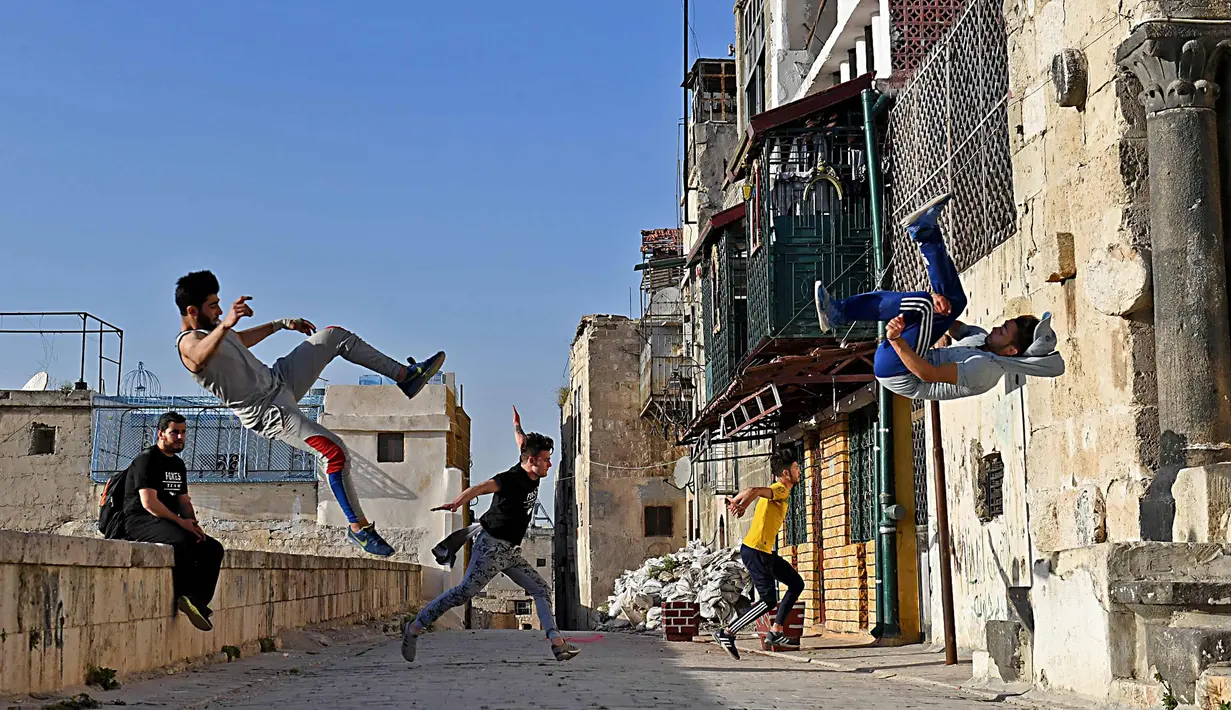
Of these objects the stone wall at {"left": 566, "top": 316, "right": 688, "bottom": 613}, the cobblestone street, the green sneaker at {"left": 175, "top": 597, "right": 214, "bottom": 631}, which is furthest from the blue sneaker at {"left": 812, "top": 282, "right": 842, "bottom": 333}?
the stone wall at {"left": 566, "top": 316, "right": 688, "bottom": 613}

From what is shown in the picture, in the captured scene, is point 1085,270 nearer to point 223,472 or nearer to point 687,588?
point 687,588

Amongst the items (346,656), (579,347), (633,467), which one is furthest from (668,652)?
(579,347)

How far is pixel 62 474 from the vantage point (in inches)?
1526

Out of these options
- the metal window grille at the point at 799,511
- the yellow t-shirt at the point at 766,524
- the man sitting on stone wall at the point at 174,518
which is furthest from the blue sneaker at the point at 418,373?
the metal window grille at the point at 799,511

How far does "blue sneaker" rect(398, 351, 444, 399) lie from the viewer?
28.4ft

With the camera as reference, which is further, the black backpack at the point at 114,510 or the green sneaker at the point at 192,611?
the green sneaker at the point at 192,611

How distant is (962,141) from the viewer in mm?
13828

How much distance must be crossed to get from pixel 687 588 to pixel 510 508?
8779mm

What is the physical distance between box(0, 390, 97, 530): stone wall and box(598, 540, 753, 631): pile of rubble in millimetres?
17547

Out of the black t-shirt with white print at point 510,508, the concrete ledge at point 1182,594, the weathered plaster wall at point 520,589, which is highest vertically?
the black t-shirt with white print at point 510,508

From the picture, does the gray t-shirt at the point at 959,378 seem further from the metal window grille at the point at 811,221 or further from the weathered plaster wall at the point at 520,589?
the weathered plaster wall at the point at 520,589

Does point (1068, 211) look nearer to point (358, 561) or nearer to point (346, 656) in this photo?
point (346, 656)

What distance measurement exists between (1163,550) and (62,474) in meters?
36.4

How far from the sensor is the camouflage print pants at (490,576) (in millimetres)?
11117
